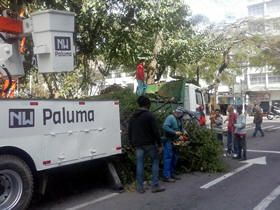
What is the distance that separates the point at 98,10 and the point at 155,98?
3352 millimetres

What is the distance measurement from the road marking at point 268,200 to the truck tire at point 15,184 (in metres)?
3.51

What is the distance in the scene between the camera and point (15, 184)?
485 centimetres

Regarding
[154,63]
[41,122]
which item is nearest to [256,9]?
[154,63]

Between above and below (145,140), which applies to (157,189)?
below

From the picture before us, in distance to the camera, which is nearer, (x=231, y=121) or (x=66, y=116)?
(x=66, y=116)

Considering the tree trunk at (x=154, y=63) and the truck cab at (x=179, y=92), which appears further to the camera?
the tree trunk at (x=154, y=63)

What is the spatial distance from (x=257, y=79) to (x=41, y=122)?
51092 millimetres

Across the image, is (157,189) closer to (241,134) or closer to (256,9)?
(241,134)

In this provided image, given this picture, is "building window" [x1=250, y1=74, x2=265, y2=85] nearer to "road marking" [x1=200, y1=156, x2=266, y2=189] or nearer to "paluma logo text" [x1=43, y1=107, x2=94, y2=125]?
"road marking" [x1=200, y1=156, x2=266, y2=189]

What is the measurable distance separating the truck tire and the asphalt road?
779 mm

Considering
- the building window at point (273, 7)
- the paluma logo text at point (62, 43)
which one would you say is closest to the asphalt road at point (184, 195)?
the paluma logo text at point (62, 43)

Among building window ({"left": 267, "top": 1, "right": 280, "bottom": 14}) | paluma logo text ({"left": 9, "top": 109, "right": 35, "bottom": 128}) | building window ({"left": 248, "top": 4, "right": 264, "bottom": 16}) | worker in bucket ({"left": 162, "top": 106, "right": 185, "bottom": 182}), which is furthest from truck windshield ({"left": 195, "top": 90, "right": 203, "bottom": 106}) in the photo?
building window ({"left": 248, "top": 4, "right": 264, "bottom": 16})

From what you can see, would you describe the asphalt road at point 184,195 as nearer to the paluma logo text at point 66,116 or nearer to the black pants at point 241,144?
the paluma logo text at point 66,116

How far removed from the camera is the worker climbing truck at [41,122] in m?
4.68
